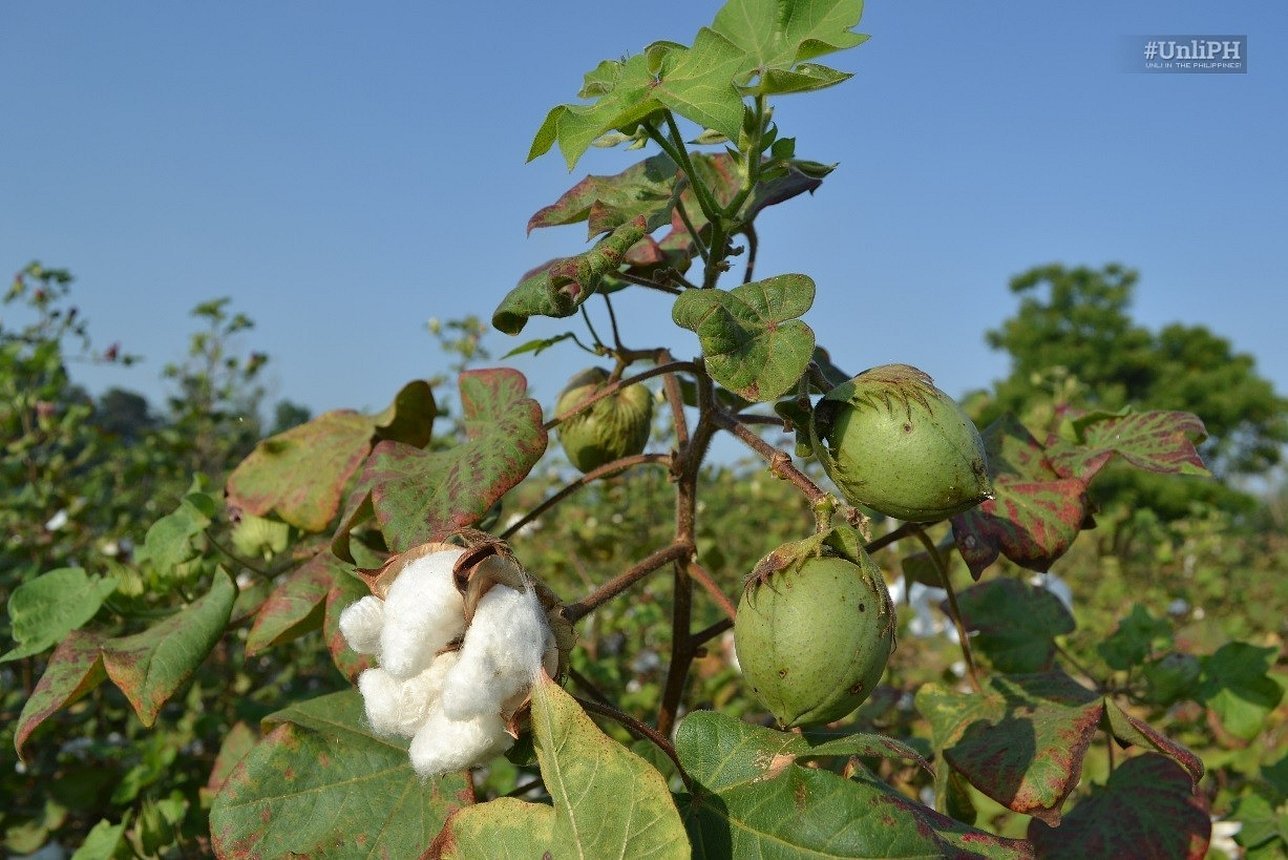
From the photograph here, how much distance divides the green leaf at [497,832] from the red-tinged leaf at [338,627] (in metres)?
0.28

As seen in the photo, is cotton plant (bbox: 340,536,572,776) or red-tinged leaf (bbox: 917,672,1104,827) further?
red-tinged leaf (bbox: 917,672,1104,827)

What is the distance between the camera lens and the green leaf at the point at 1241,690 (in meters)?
1.57

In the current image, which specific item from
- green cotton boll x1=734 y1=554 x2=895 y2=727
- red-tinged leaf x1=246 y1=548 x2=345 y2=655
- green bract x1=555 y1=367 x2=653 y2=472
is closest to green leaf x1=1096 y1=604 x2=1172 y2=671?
green bract x1=555 y1=367 x2=653 y2=472

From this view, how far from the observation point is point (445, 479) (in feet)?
2.91

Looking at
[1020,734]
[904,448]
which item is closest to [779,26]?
[904,448]

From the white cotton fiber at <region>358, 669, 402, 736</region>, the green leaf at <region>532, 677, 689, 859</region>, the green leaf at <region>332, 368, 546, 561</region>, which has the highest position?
the green leaf at <region>332, 368, 546, 561</region>

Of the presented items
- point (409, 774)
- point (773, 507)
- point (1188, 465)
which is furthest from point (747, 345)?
point (773, 507)

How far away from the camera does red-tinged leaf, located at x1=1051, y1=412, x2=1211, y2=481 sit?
1.11 m

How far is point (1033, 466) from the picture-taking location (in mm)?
1147

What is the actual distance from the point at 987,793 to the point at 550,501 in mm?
526

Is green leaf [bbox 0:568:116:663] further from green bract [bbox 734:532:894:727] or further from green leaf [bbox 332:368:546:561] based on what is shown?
green bract [bbox 734:532:894:727]

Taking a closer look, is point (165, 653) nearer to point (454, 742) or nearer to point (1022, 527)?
point (454, 742)

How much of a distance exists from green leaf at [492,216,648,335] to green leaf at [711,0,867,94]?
0.21 m

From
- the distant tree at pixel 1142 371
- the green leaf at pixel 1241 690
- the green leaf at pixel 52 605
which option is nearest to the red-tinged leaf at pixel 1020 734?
the green leaf at pixel 1241 690
